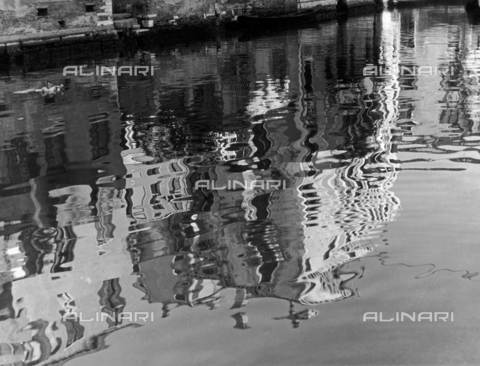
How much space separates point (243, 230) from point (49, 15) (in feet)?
40.9

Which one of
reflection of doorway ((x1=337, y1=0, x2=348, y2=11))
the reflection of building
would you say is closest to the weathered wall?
the reflection of building

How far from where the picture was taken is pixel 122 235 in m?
4.07

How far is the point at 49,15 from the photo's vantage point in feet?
49.5

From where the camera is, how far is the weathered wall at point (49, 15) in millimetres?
14375

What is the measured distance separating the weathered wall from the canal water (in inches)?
248

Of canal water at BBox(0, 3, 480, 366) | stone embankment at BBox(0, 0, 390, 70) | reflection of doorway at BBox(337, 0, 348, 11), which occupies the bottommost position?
canal water at BBox(0, 3, 480, 366)

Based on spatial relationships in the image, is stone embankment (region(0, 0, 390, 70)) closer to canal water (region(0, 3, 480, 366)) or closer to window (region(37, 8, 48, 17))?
window (region(37, 8, 48, 17))

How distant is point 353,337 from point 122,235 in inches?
68.0

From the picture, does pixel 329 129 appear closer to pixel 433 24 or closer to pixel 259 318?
pixel 259 318

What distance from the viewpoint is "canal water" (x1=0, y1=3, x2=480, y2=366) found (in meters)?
2.87

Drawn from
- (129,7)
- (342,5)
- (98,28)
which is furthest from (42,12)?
(342,5)

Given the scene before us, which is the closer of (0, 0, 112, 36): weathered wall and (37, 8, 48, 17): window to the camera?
(0, 0, 112, 36): weathered wall

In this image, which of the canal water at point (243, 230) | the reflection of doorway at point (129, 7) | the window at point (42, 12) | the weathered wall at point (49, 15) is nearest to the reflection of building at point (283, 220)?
the canal water at point (243, 230)

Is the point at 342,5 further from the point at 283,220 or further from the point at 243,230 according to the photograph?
the point at 243,230
